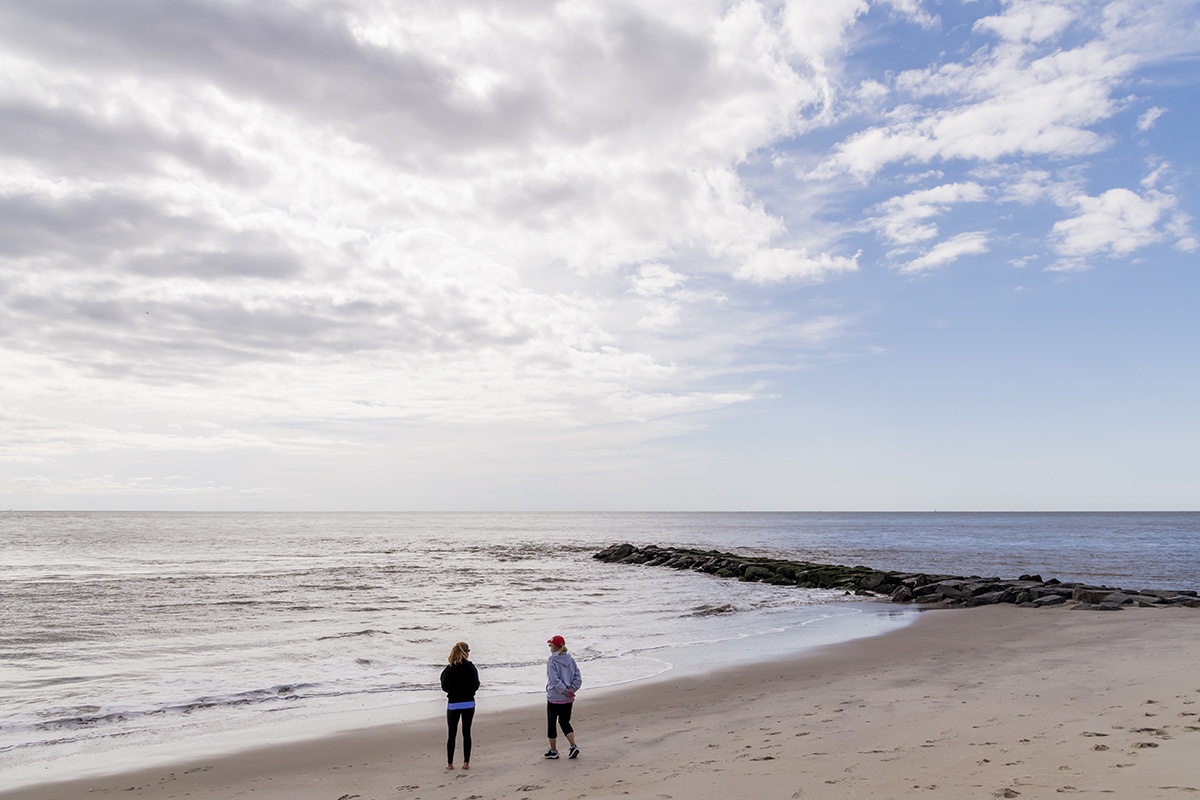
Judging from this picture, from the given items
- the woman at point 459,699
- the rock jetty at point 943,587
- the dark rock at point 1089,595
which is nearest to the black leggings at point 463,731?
the woman at point 459,699

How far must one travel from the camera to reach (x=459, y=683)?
9555 millimetres

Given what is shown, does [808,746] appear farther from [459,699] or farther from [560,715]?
[459,699]

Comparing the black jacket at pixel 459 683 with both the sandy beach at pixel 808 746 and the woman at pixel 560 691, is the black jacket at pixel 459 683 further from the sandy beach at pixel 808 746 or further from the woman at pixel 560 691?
the woman at pixel 560 691

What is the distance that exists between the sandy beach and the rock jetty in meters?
10.4

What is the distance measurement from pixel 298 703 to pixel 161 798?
4507 mm

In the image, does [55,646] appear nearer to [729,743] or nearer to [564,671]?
[564,671]

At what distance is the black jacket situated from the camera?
952cm

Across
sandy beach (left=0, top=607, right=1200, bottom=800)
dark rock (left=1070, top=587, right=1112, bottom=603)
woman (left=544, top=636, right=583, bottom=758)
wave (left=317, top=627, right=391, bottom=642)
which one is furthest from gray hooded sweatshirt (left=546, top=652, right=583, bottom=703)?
dark rock (left=1070, top=587, right=1112, bottom=603)

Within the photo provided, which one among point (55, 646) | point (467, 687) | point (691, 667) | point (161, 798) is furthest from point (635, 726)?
point (55, 646)

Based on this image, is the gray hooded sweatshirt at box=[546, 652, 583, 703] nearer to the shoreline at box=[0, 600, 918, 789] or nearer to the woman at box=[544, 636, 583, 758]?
the woman at box=[544, 636, 583, 758]

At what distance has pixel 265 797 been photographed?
8.70 metres

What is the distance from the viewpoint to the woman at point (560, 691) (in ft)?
31.7

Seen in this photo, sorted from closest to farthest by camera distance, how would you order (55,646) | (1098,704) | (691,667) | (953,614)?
(1098,704)
(691,667)
(55,646)
(953,614)

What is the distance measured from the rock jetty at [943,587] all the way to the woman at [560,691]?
1999 cm
